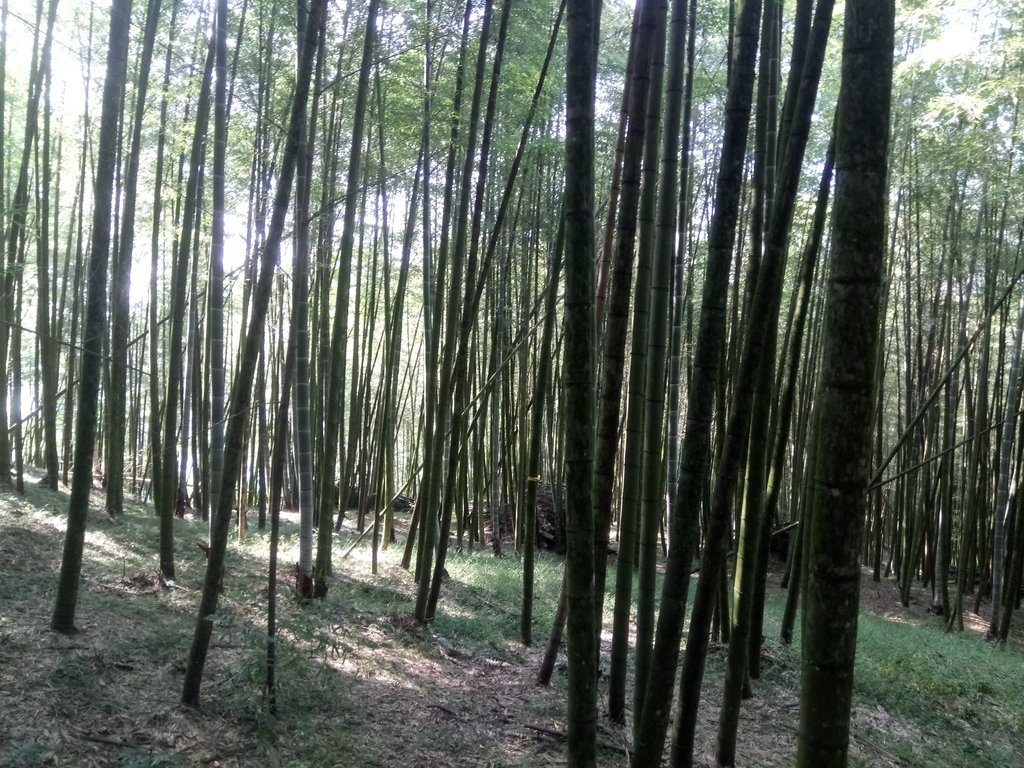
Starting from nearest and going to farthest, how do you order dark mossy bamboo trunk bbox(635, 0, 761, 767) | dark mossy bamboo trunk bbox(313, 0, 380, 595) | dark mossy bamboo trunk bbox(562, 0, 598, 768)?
dark mossy bamboo trunk bbox(562, 0, 598, 768)
dark mossy bamboo trunk bbox(635, 0, 761, 767)
dark mossy bamboo trunk bbox(313, 0, 380, 595)

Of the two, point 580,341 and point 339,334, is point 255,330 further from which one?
point 339,334

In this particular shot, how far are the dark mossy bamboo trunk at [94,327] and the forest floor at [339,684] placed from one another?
0.28m

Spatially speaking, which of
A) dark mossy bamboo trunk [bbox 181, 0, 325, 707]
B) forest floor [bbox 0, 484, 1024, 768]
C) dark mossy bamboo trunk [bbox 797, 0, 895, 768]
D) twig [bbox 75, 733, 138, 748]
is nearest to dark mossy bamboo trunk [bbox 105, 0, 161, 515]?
forest floor [bbox 0, 484, 1024, 768]

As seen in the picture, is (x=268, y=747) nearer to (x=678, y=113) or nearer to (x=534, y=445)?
(x=534, y=445)

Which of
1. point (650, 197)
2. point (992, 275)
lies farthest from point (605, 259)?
point (992, 275)

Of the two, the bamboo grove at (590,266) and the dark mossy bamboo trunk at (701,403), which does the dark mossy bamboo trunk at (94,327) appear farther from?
the dark mossy bamboo trunk at (701,403)

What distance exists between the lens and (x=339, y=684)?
12.1 ft

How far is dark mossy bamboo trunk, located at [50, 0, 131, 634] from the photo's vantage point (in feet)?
10.8

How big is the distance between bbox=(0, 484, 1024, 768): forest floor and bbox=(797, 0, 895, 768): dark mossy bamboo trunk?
2085 millimetres

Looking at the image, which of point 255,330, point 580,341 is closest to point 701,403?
point 580,341

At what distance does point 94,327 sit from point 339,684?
2.07 metres

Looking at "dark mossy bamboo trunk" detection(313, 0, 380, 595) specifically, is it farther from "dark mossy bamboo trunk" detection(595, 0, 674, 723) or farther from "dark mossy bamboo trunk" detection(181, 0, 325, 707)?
"dark mossy bamboo trunk" detection(595, 0, 674, 723)

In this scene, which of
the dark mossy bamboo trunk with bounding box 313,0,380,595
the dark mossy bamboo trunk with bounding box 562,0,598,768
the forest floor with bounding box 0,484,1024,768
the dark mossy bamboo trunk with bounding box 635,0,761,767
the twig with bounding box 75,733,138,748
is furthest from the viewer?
the dark mossy bamboo trunk with bounding box 313,0,380,595

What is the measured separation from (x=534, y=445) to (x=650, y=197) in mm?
1836
